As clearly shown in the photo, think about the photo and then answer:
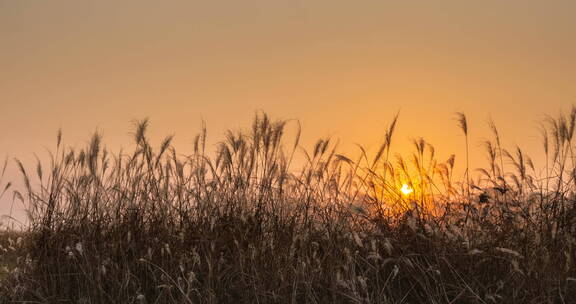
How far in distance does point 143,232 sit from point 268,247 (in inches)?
48.1

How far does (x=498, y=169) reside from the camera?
564cm

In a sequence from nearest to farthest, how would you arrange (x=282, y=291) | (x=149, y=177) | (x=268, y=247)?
(x=282, y=291)
(x=268, y=247)
(x=149, y=177)

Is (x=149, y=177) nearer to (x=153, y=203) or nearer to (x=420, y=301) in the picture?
(x=153, y=203)

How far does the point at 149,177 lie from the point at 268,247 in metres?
1.48

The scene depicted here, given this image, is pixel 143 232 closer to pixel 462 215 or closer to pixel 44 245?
pixel 44 245

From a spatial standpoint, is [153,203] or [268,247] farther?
[153,203]

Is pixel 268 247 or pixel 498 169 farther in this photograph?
pixel 498 169

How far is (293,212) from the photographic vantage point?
5566 mm

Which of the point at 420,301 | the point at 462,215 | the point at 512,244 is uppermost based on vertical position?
the point at 462,215

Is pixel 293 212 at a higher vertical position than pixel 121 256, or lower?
higher

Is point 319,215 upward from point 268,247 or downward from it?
upward

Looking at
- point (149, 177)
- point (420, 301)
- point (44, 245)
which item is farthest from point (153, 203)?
point (420, 301)

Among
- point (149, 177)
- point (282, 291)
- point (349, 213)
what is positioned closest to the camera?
point (282, 291)

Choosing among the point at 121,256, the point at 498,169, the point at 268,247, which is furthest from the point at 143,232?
the point at 498,169
